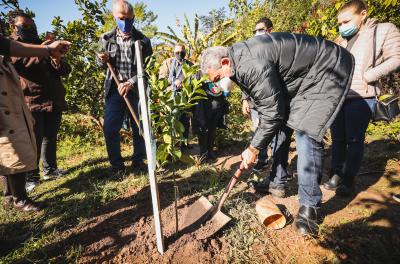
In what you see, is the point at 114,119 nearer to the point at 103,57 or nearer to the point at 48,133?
the point at 103,57

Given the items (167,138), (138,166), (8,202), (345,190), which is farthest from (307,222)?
(8,202)

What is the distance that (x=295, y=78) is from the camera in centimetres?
217

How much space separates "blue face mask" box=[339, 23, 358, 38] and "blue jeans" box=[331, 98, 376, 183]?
2.37 ft

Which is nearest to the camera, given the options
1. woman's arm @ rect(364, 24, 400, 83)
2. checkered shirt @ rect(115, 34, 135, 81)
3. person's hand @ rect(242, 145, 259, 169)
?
person's hand @ rect(242, 145, 259, 169)

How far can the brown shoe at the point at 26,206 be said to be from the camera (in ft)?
9.03

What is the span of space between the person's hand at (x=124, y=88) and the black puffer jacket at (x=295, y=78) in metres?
1.71

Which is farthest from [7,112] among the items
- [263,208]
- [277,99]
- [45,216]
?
[263,208]

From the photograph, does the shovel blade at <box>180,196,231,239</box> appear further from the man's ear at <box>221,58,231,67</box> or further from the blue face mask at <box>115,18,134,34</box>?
the blue face mask at <box>115,18,134,34</box>

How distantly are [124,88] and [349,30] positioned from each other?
2721 mm

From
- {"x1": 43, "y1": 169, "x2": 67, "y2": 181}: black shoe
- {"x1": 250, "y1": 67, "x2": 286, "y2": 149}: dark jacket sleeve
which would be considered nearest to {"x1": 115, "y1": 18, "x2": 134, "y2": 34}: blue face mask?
{"x1": 250, "y1": 67, "x2": 286, "y2": 149}: dark jacket sleeve

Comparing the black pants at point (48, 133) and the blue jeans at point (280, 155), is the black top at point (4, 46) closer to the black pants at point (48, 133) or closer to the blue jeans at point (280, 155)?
the black pants at point (48, 133)

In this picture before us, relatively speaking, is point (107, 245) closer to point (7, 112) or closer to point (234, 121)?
point (7, 112)

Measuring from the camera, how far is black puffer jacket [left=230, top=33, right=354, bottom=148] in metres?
1.94

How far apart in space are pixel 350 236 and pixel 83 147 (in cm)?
564
